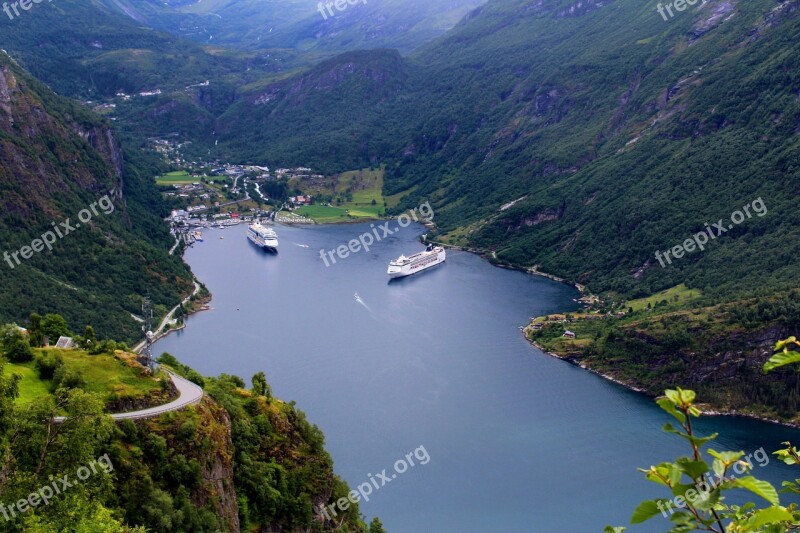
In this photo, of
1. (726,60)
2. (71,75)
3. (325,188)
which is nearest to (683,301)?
(726,60)

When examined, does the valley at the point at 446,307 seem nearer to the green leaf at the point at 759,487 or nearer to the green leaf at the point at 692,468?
the green leaf at the point at 692,468

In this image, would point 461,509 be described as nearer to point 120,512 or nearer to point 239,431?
point 239,431

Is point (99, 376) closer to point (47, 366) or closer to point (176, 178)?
point (47, 366)

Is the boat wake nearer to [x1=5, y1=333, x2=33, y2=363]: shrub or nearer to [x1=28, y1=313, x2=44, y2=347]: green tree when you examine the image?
→ [x1=28, y1=313, x2=44, y2=347]: green tree

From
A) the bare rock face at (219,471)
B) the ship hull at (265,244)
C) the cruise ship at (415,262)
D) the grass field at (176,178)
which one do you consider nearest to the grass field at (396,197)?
the grass field at (176,178)

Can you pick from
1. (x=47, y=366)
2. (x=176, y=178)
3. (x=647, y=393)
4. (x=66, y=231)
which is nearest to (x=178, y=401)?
(x=47, y=366)

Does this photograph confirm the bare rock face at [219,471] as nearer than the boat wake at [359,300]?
Yes

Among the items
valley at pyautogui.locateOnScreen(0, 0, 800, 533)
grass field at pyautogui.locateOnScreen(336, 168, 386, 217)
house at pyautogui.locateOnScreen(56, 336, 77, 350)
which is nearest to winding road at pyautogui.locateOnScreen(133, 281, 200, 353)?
valley at pyautogui.locateOnScreen(0, 0, 800, 533)
